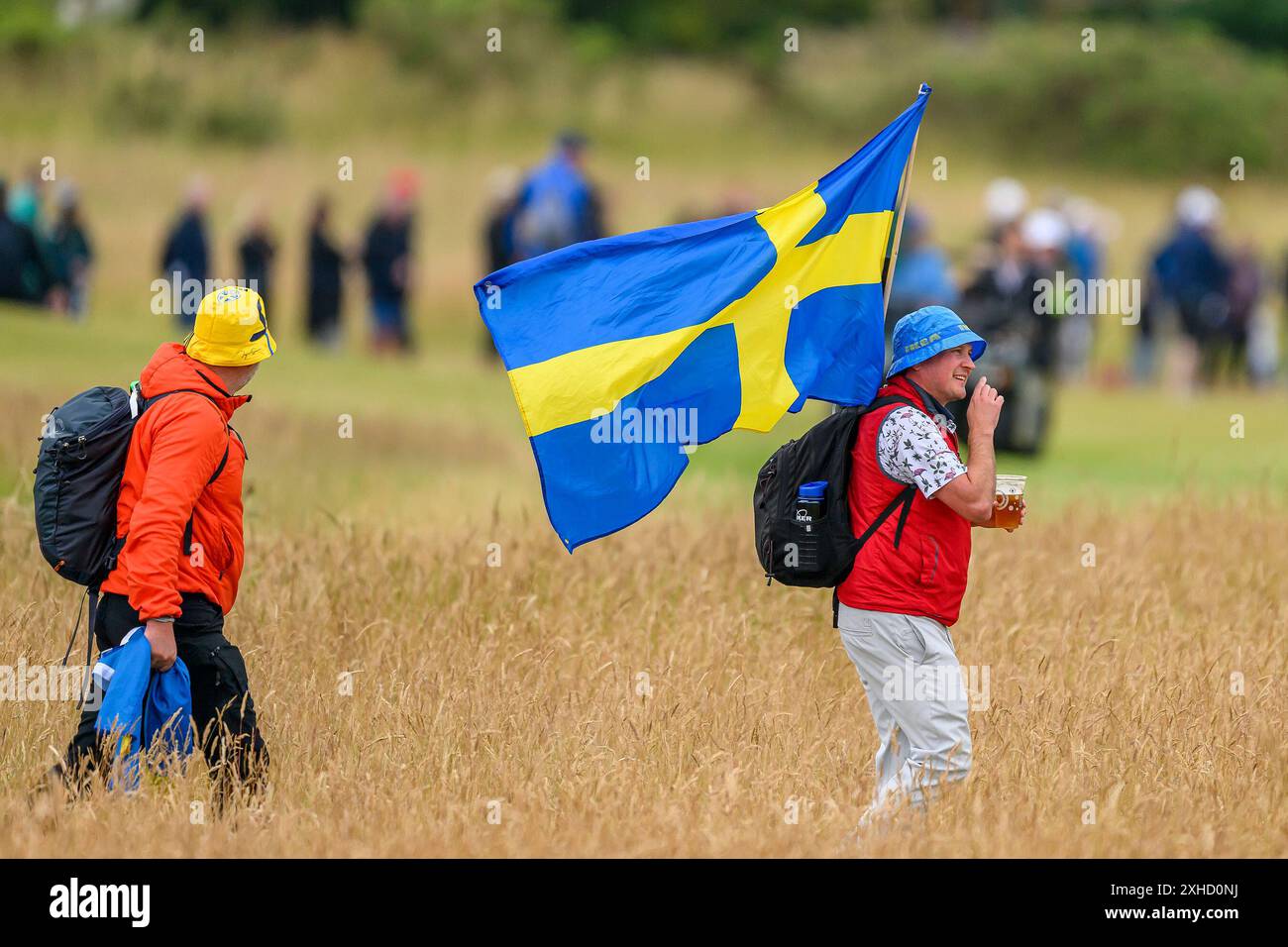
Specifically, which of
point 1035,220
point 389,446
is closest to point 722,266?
point 389,446

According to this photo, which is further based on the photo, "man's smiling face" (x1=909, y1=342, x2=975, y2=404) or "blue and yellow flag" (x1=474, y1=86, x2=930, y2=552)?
"blue and yellow flag" (x1=474, y1=86, x2=930, y2=552)

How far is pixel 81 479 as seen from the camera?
22.3 ft

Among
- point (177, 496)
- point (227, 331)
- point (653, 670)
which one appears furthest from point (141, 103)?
point (177, 496)

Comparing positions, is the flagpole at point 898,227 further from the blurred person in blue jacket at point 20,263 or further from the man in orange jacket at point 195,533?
the blurred person in blue jacket at point 20,263

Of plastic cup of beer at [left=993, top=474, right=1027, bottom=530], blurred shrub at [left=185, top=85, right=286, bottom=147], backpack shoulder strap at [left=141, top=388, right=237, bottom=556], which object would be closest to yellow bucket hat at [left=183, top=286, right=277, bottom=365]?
backpack shoulder strap at [left=141, top=388, right=237, bottom=556]

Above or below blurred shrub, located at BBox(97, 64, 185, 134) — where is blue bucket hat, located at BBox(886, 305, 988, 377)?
below

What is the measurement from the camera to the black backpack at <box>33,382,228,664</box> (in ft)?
22.2

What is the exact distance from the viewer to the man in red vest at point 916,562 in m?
6.89

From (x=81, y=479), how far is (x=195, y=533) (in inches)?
16.3

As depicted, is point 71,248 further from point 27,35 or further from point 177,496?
point 27,35

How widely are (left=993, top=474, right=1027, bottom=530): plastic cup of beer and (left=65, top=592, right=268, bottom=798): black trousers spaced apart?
2695mm

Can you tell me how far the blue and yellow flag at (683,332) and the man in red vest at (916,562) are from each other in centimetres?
60

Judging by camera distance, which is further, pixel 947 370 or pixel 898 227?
pixel 898 227

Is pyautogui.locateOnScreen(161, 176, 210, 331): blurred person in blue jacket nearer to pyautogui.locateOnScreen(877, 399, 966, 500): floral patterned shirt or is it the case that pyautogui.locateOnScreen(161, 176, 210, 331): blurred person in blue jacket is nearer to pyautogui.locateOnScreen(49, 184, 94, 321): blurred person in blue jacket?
pyautogui.locateOnScreen(49, 184, 94, 321): blurred person in blue jacket
